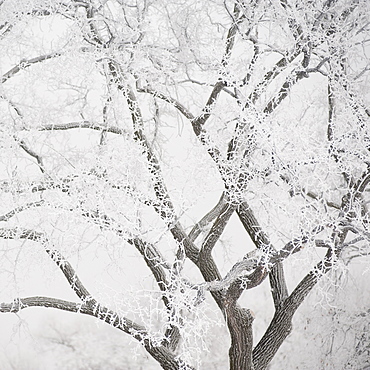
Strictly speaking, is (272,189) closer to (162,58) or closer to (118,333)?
(162,58)

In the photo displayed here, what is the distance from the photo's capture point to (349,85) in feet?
10.3

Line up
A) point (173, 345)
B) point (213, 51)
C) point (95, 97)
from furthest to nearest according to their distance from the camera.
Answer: point (95, 97), point (173, 345), point (213, 51)

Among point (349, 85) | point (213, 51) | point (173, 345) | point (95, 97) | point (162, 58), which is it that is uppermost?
point (95, 97)

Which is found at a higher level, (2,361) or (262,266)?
(2,361)

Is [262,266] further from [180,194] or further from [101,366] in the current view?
[101,366]

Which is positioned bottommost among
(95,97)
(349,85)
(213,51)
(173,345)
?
(173,345)

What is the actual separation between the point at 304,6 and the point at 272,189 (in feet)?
3.22

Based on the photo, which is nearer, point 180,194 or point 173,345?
point 180,194

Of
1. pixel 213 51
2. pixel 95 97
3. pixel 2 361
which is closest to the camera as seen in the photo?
pixel 213 51

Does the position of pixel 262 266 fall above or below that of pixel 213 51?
below

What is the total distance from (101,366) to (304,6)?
3.58 metres

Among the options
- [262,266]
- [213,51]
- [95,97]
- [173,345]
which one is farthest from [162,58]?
[95,97]

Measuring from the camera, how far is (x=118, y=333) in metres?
5.50

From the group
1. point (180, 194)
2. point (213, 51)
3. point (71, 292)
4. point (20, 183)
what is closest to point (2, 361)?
point (71, 292)
